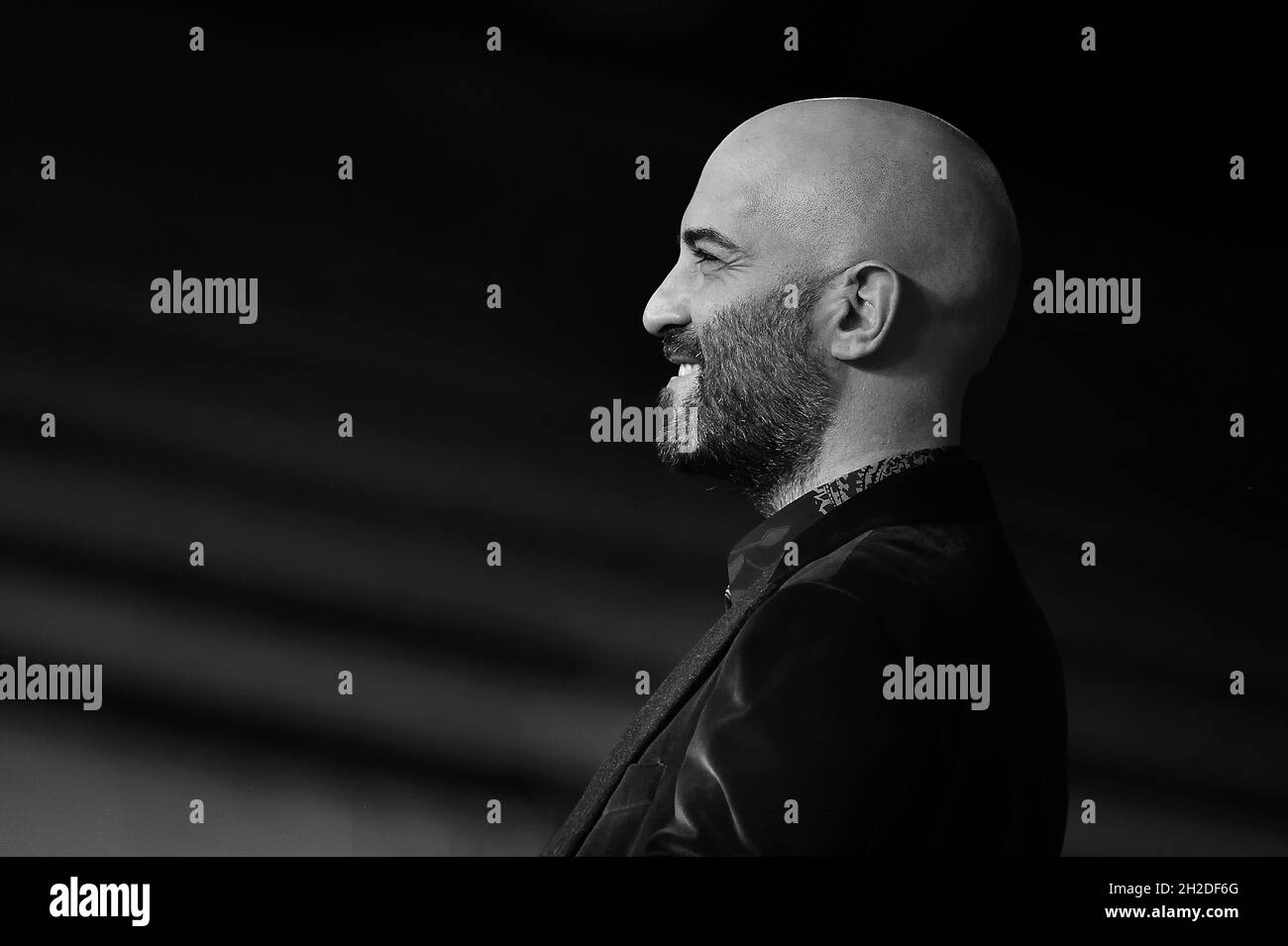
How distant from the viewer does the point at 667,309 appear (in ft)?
5.01

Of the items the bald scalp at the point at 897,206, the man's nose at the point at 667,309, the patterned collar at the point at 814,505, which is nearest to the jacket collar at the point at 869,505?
the patterned collar at the point at 814,505

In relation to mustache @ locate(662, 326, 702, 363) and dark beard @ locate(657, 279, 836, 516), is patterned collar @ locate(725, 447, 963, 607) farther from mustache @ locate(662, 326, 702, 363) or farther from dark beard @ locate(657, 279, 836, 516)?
mustache @ locate(662, 326, 702, 363)

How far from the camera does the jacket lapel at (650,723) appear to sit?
1377 mm

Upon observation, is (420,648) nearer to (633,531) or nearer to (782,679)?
(633,531)

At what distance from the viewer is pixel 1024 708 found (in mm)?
1373

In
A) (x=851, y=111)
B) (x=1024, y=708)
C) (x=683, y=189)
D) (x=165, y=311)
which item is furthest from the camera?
(x=683, y=189)

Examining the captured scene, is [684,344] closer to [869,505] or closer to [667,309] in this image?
[667,309]

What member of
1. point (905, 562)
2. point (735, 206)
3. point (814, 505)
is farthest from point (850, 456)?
point (735, 206)

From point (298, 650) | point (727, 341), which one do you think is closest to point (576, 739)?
point (298, 650)

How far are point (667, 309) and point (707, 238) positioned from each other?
0.08m

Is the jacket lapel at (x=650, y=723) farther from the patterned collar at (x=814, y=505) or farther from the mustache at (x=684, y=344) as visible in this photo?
the mustache at (x=684, y=344)

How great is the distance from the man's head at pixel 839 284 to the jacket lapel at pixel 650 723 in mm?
147

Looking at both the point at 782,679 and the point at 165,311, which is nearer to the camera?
the point at 782,679

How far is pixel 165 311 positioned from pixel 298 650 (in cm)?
58
